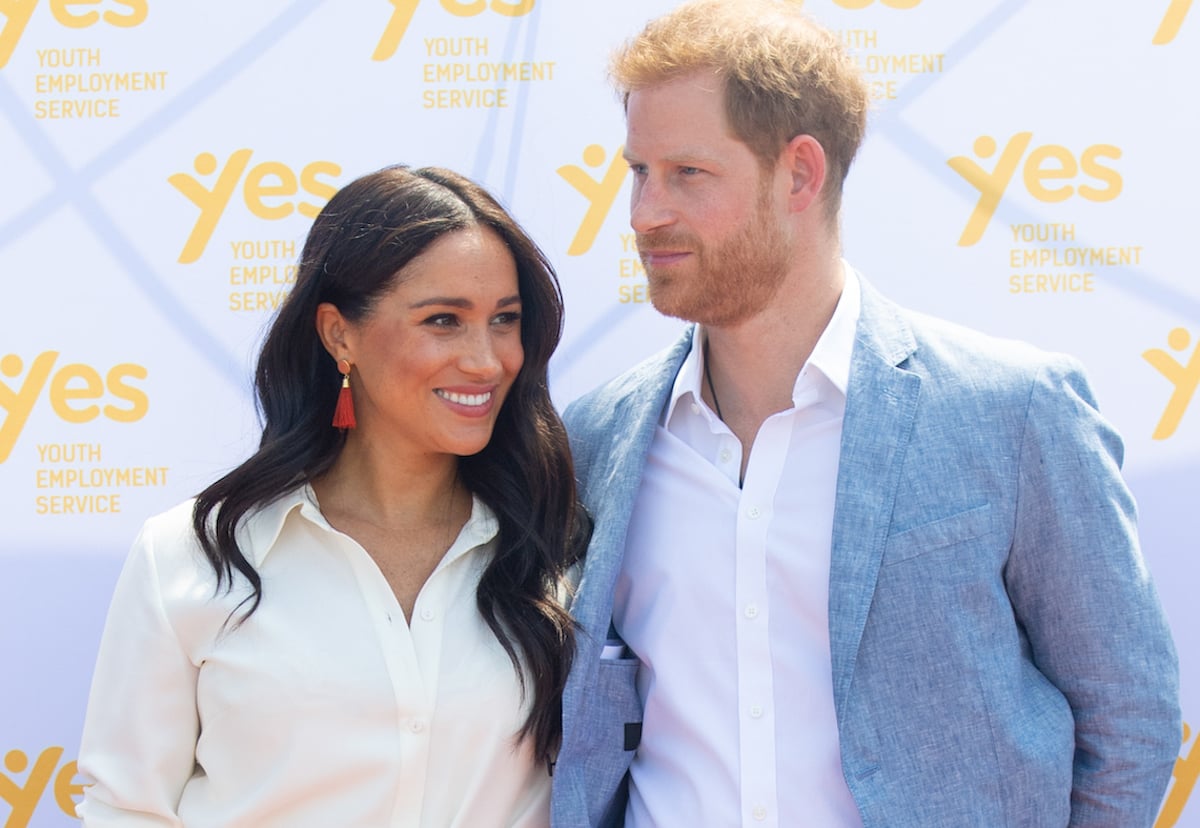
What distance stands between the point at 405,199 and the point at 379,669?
2.78ft

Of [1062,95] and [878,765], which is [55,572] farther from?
[1062,95]

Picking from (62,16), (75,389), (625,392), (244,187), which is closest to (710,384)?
(625,392)

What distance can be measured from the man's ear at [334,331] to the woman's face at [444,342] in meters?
0.01

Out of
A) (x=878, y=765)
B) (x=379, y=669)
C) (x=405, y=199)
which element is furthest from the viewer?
(x=405, y=199)

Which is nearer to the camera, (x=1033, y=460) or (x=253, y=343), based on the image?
(x=1033, y=460)

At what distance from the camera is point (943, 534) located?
198cm

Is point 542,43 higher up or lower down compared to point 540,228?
higher up

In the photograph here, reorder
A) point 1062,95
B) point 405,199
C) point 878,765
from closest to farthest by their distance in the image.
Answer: point 878,765, point 405,199, point 1062,95

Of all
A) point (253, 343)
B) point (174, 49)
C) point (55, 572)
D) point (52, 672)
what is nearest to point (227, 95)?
point (174, 49)

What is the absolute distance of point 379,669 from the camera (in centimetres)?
213

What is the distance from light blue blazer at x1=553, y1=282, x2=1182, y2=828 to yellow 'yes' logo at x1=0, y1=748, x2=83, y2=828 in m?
1.74

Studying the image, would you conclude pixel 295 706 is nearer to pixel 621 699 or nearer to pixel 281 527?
pixel 281 527

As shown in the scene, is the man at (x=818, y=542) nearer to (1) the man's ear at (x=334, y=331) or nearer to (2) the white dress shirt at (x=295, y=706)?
(2) the white dress shirt at (x=295, y=706)

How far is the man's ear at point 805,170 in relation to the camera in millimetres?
2262
